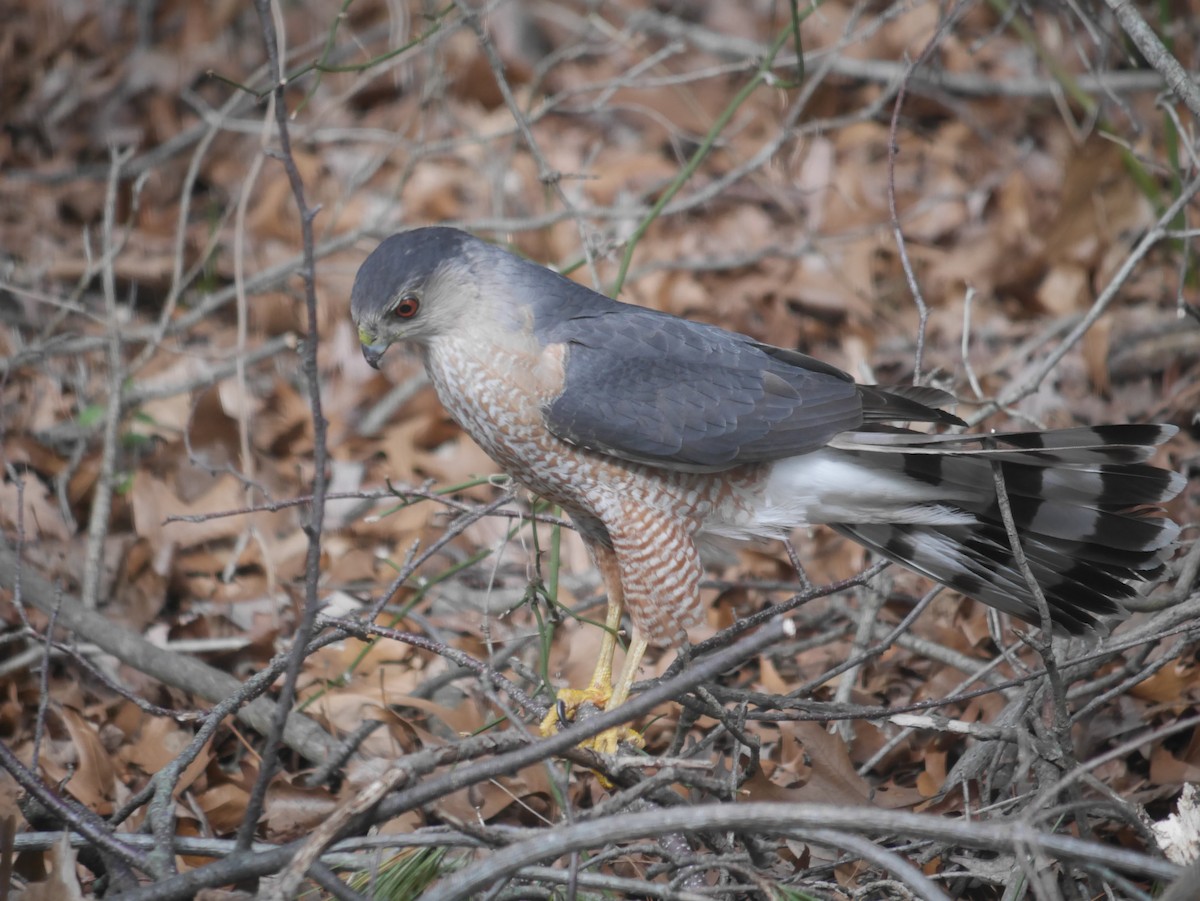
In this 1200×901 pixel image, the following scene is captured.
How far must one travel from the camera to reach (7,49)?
650 centimetres

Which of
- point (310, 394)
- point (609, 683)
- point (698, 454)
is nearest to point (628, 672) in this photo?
point (609, 683)

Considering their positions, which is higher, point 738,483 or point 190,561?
point 738,483

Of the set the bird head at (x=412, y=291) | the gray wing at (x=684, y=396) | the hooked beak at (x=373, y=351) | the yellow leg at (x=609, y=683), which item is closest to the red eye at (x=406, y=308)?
the bird head at (x=412, y=291)

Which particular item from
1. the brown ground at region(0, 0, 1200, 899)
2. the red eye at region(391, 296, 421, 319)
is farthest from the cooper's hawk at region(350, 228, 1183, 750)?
the brown ground at region(0, 0, 1200, 899)

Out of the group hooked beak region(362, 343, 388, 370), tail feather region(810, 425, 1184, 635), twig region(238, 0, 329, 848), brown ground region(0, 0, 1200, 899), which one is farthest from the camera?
hooked beak region(362, 343, 388, 370)

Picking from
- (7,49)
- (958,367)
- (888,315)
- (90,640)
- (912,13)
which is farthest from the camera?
(912,13)

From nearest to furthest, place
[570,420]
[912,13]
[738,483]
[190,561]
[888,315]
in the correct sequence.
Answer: [570,420], [738,483], [190,561], [888,315], [912,13]

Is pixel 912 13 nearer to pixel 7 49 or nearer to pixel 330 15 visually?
pixel 330 15

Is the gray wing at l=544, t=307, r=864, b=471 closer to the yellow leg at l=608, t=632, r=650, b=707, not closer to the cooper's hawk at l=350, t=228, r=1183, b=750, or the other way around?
the cooper's hawk at l=350, t=228, r=1183, b=750

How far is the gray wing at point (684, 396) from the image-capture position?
3.43 meters

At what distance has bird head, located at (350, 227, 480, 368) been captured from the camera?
340cm

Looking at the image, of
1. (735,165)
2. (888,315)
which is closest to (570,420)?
(888,315)

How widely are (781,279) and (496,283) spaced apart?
2911mm

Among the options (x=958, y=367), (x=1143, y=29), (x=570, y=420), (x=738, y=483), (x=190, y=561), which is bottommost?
(x=190, y=561)
